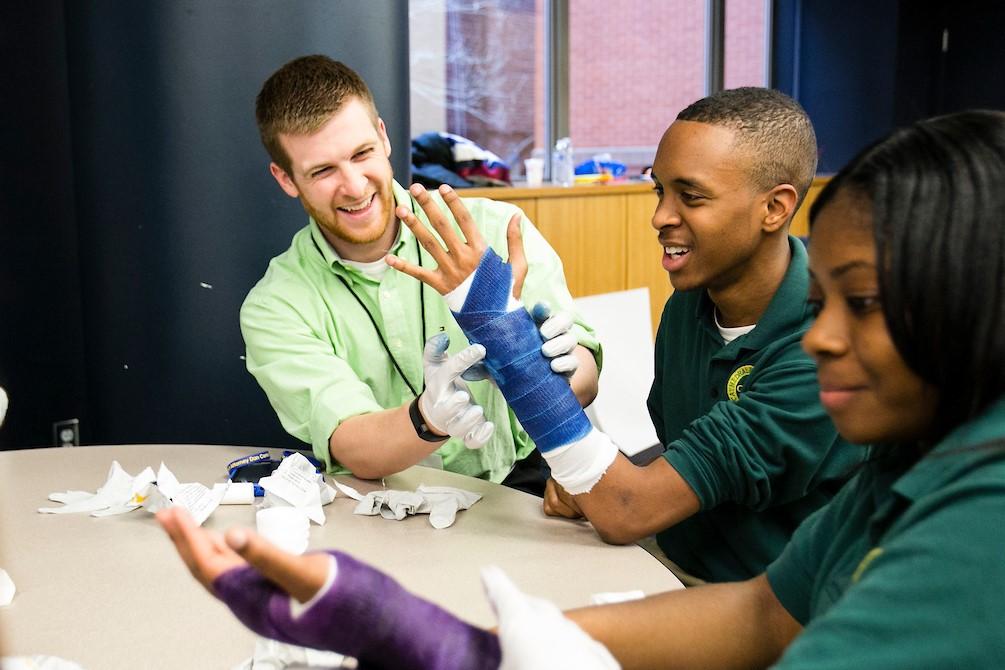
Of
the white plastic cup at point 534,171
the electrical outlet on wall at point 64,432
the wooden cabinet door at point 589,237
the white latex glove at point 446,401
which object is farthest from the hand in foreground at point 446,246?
the white plastic cup at point 534,171

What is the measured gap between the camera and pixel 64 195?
2.99 m

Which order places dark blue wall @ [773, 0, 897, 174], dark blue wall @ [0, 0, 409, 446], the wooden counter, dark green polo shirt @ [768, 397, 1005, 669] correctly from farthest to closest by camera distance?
1. dark blue wall @ [773, 0, 897, 174]
2. the wooden counter
3. dark blue wall @ [0, 0, 409, 446]
4. dark green polo shirt @ [768, 397, 1005, 669]

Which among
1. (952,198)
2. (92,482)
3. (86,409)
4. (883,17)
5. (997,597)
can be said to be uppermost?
(883,17)

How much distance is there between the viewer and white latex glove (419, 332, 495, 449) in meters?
1.49

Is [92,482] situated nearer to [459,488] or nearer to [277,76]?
[459,488]

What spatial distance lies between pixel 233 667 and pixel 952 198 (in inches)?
31.4

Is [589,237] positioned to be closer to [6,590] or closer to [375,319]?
[375,319]

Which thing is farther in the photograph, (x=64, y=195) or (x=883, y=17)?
(x=883, y=17)

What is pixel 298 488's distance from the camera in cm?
149

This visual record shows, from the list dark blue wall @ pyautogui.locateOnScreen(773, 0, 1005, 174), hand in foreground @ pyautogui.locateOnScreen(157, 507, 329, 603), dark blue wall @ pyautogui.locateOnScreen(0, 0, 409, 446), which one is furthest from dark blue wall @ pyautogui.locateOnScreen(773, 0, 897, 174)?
hand in foreground @ pyautogui.locateOnScreen(157, 507, 329, 603)

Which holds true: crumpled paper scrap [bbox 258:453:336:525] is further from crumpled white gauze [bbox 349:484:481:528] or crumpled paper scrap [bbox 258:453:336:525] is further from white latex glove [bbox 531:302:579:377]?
white latex glove [bbox 531:302:579:377]

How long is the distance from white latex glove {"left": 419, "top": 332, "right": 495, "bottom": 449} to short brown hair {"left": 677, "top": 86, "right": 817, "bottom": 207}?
0.53m

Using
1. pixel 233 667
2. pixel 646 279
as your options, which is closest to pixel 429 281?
pixel 233 667

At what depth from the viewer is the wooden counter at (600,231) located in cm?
432
